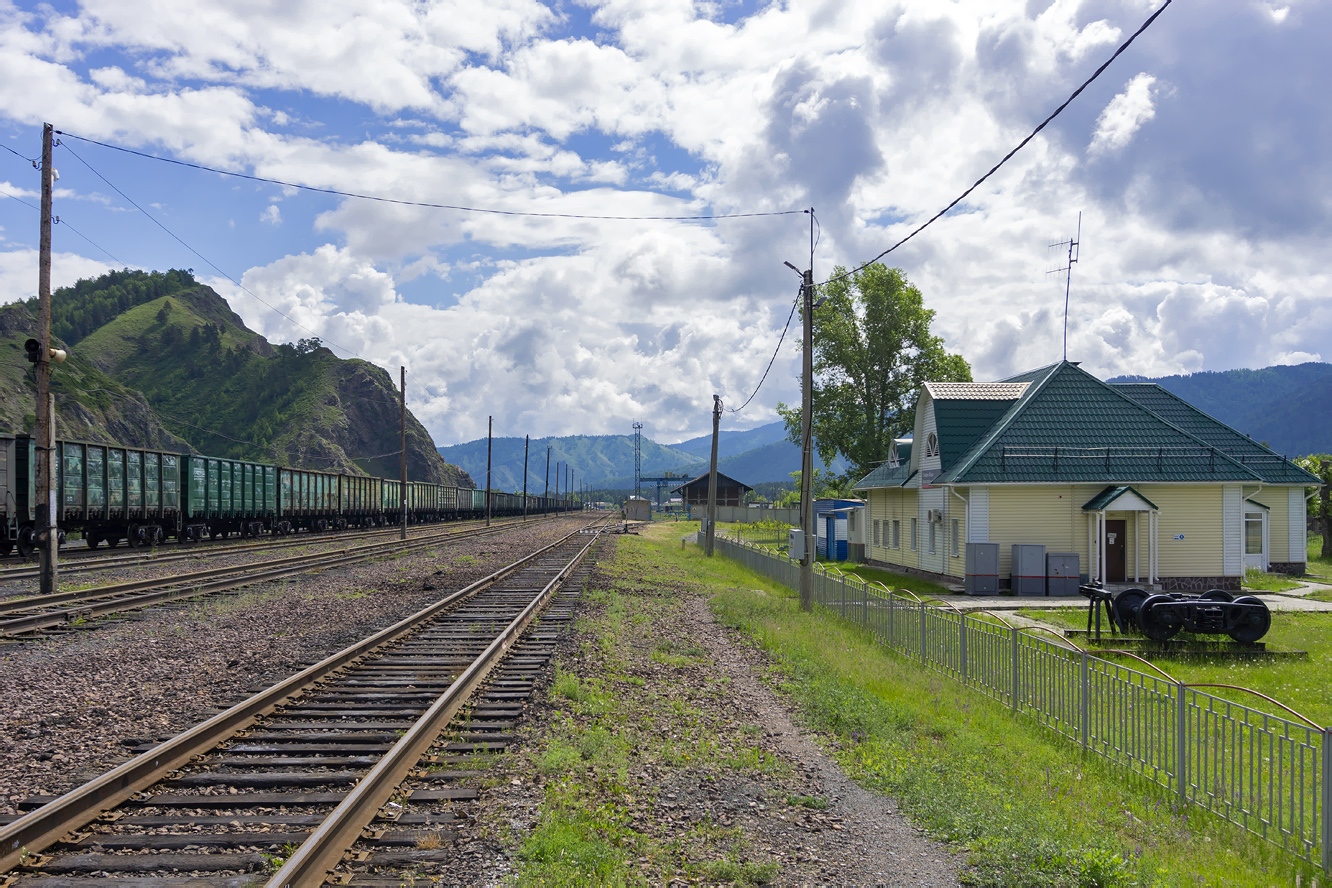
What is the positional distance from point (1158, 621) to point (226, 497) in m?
36.5

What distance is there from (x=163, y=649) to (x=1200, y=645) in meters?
16.2

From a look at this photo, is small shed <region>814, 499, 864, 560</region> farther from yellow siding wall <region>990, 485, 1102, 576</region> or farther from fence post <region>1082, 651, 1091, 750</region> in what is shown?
fence post <region>1082, 651, 1091, 750</region>

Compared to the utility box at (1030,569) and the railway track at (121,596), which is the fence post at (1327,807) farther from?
the utility box at (1030,569)

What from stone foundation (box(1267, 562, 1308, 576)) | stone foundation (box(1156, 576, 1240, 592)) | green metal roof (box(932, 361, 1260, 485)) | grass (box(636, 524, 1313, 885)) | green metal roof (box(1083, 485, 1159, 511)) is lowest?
stone foundation (box(1267, 562, 1308, 576))

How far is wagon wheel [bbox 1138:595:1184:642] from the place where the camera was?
592 inches

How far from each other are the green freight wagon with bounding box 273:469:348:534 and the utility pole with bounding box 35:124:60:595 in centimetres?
2649

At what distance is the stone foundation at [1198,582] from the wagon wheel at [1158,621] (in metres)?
12.0

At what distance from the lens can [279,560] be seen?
27.0 metres

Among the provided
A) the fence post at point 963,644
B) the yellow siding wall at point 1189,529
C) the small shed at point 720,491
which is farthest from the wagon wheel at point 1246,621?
the small shed at point 720,491

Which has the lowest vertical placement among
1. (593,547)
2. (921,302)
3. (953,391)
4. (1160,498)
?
(593,547)

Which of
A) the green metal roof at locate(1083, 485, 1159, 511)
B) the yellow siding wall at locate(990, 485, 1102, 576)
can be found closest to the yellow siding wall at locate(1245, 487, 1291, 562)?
the green metal roof at locate(1083, 485, 1159, 511)

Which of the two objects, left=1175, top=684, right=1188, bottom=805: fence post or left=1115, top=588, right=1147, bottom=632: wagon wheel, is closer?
left=1175, top=684, right=1188, bottom=805: fence post

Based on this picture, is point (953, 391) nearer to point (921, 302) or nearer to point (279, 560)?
point (279, 560)

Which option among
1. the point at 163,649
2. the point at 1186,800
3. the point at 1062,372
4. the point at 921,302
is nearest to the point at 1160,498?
the point at 1062,372
